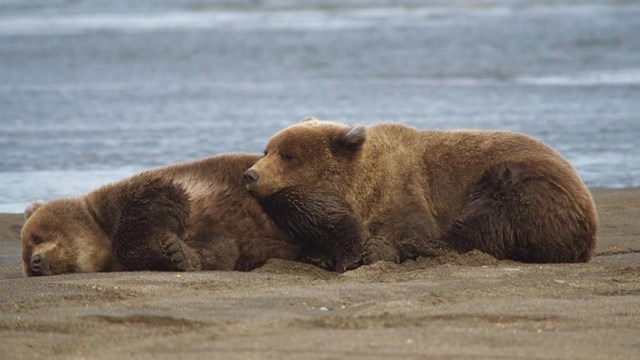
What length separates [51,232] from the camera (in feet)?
25.3

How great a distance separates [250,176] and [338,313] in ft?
6.65

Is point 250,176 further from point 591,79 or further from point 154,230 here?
point 591,79

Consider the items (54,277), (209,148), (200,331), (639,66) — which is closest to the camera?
(200,331)

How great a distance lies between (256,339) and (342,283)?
155 cm

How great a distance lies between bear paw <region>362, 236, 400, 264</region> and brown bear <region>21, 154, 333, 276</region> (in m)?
0.25

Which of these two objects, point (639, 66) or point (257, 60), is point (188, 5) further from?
point (639, 66)

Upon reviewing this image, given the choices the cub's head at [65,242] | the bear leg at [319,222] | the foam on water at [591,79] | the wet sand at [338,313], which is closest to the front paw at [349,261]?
the bear leg at [319,222]

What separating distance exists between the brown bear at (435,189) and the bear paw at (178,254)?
61cm

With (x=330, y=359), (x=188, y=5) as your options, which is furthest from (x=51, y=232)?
(x=188, y=5)

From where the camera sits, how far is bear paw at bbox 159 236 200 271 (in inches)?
294

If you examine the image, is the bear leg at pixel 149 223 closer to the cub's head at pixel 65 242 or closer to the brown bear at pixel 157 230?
the brown bear at pixel 157 230

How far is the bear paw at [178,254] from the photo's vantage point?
24.5ft

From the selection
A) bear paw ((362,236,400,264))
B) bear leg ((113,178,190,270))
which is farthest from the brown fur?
bear paw ((362,236,400,264))

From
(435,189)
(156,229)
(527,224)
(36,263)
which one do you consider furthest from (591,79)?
(36,263)
